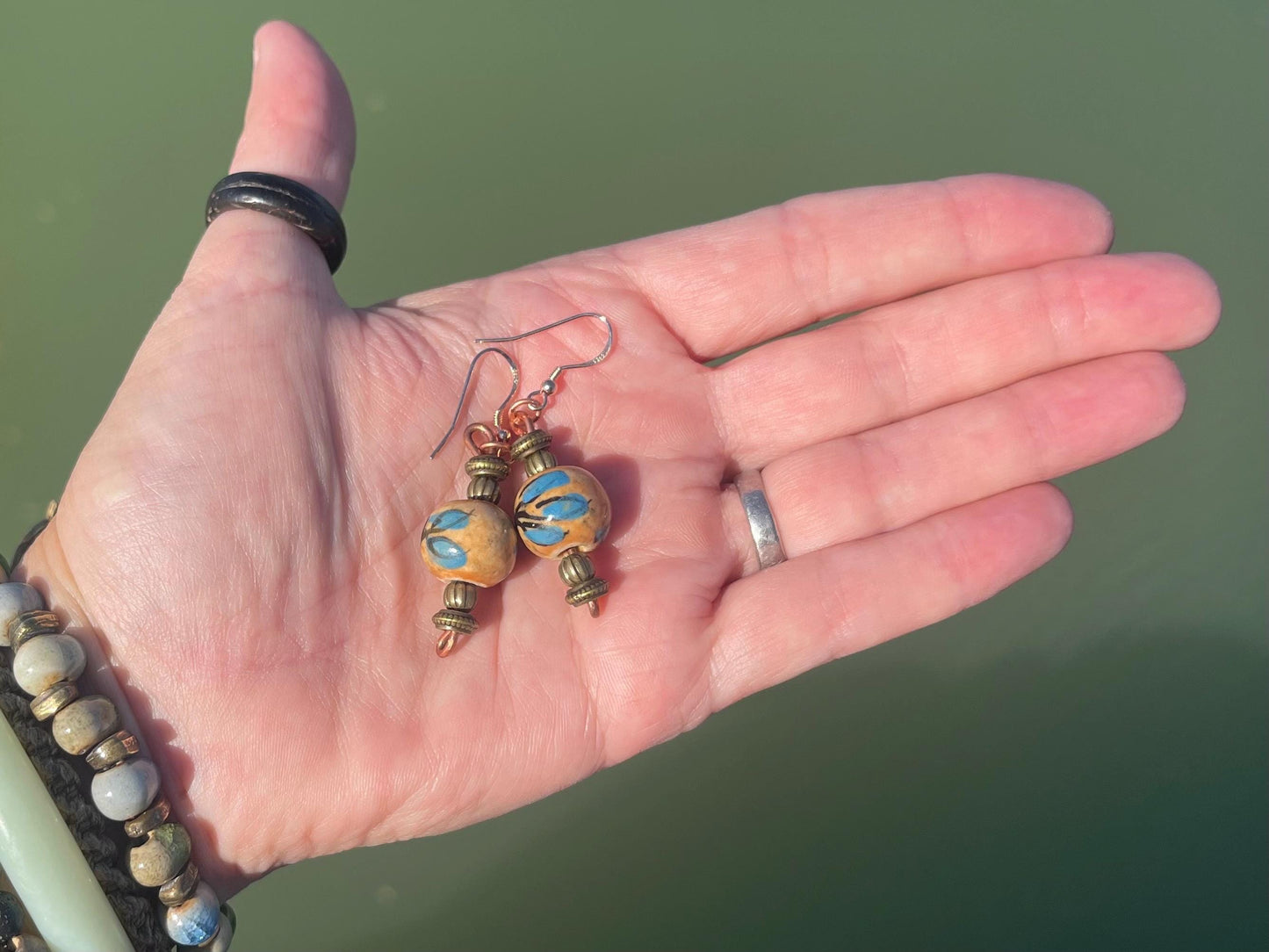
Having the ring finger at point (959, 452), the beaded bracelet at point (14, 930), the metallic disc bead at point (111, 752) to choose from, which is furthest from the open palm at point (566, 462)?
the beaded bracelet at point (14, 930)

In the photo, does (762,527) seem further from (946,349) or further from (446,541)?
(446,541)

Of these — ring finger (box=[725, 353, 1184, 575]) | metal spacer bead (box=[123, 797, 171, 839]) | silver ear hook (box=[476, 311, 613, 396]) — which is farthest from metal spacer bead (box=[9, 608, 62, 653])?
ring finger (box=[725, 353, 1184, 575])

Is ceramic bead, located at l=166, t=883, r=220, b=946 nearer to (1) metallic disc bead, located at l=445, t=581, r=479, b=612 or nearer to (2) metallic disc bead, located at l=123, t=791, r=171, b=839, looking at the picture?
(2) metallic disc bead, located at l=123, t=791, r=171, b=839

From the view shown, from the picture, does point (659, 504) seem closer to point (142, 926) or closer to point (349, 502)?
point (349, 502)

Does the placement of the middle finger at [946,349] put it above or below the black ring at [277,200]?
below

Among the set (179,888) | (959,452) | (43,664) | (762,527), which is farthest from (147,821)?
(959,452)

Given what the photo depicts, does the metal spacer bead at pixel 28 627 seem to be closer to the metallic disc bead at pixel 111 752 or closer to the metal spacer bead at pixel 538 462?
the metallic disc bead at pixel 111 752
